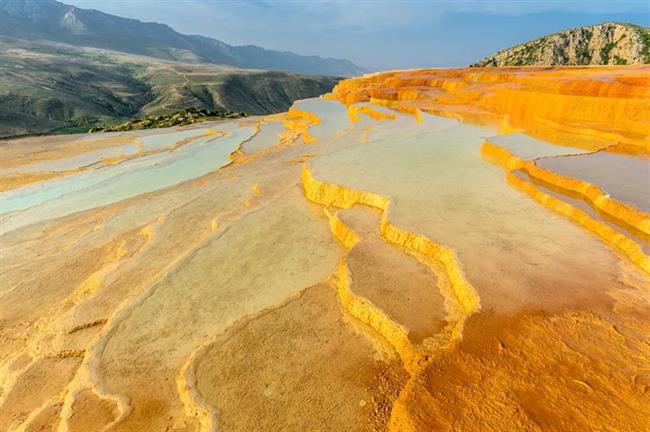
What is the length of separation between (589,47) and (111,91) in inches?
3325

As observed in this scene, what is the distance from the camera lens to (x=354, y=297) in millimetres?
6562

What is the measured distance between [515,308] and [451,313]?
90 cm

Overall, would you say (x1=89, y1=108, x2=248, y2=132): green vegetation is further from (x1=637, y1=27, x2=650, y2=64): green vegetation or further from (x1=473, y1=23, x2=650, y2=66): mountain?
(x1=637, y1=27, x2=650, y2=64): green vegetation

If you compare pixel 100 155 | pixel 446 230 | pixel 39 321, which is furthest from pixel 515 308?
pixel 100 155

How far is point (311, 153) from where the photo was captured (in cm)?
1858

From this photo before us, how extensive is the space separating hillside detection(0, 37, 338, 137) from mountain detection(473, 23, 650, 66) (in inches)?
2214

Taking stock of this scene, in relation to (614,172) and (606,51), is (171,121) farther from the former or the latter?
(606,51)

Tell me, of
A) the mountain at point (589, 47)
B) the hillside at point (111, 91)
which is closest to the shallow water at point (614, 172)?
the hillside at point (111, 91)

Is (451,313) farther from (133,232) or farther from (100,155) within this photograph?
(100,155)

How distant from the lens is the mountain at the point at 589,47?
5012 centimetres

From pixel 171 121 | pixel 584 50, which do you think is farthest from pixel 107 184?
pixel 584 50

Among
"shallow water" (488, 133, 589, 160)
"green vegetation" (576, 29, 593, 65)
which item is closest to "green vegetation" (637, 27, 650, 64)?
"green vegetation" (576, 29, 593, 65)

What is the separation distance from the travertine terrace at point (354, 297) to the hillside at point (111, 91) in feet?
134

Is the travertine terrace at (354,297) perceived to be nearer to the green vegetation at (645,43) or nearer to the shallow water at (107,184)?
the shallow water at (107,184)
